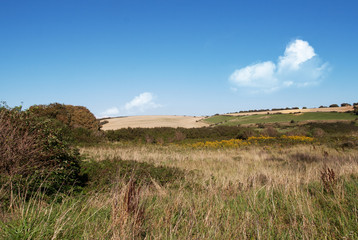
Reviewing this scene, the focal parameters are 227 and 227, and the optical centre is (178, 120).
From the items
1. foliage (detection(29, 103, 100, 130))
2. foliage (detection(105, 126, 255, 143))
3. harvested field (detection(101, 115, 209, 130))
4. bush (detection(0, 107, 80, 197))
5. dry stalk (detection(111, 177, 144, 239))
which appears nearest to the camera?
dry stalk (detection(111, 177, 144, 239))

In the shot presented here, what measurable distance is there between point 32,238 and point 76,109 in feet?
97.8

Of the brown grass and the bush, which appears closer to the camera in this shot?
the bush

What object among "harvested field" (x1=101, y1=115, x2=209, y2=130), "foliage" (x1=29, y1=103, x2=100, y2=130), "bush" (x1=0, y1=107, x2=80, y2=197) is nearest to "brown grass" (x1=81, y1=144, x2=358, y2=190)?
"bush" (x1=0, y1=107, x2=80, y2=197)

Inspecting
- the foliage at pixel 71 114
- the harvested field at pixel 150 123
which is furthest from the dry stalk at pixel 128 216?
the harvested field at pixel 150 123

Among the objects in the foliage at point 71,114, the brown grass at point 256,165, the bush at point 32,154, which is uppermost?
the foliage at point 71,114

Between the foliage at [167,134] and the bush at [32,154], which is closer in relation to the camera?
the bush at [32,154]

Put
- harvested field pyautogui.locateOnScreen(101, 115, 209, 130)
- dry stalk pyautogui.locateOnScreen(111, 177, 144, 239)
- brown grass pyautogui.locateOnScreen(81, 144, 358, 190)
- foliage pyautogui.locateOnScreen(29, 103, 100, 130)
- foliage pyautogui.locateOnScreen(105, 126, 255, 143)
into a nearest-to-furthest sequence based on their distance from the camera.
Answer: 1. dry stalk pyautogui.locateOnScreen(111, 177, 144, 239)
2. brown grass pyautogui.locateOnScreen(81, 144, 358, 190)
3. foliage pyautogui.locateOnScreen(29, 103, 100, 130)
4. foliage pyautogui.locateOnScreen(105, 126, 255, 143)
5. harvested field pyautogui.locateOnScreen(101, 115, 209, 130)

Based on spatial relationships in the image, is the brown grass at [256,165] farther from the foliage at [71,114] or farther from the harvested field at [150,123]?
the harvested field at [150,123]

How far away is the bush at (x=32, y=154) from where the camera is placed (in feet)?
15.1

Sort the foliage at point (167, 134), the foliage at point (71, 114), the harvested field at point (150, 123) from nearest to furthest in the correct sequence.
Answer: the foliage at point (71, 114), the foliage at point (167, 134), the harvested field at point (150, 123)

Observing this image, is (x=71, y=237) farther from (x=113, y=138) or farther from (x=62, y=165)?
(x=113, y=138)

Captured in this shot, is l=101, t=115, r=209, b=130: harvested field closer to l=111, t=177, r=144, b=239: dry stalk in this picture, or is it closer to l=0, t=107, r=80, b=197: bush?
l=0, t=107, r=80, b=197: bush

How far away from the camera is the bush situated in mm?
4590

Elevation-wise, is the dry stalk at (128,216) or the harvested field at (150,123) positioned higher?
the harvested field at (150,123)
